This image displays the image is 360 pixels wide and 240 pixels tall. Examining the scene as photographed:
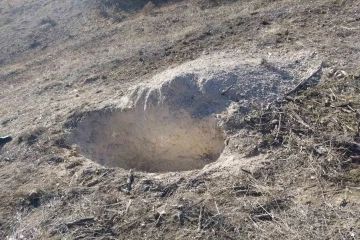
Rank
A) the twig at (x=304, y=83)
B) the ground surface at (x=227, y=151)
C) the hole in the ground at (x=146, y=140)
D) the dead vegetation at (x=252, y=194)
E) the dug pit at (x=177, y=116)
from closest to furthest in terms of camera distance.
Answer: the dead vegetation at (x=252, y=194)
the ground surface at (x=227, y=151)
the twig at (x=304, y=83)
the dug pit at (x=177, y=116)
the hole in the ground at (x=146, y=140)

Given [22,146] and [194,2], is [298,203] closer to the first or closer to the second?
[22,146]

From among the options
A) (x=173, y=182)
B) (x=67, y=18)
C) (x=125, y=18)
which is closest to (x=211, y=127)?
(x=173, y=182)

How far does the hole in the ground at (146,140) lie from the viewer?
5941 millimetres

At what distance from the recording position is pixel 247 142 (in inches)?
196

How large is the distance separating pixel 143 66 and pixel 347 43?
3765 millimetres

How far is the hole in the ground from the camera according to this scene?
5.94 meters

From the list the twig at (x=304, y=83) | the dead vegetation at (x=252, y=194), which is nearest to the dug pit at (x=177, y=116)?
the twig at (x=304, y=83)

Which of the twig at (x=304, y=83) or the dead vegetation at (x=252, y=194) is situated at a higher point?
the twig at (x=304, y=83)

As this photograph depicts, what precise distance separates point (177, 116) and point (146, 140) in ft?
2.31

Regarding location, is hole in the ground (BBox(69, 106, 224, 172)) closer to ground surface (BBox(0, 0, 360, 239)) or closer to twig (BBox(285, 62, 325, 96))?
ground surface (BBox(0, 0, 360, 239))

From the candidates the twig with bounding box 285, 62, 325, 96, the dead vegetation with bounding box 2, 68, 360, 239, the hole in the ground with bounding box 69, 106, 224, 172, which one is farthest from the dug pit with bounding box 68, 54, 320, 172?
the dead vegetation with bounding box 2, 68, 360, 239

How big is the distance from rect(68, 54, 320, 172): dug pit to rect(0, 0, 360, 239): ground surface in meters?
0.20

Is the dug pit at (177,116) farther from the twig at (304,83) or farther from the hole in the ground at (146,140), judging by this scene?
the twig at (304,83)

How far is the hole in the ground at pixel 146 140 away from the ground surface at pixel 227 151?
31 cm
